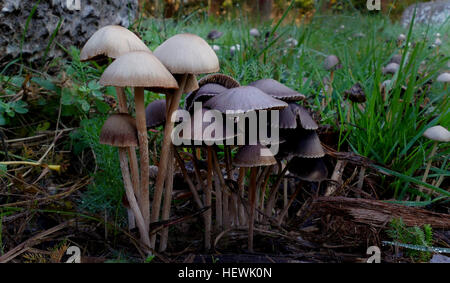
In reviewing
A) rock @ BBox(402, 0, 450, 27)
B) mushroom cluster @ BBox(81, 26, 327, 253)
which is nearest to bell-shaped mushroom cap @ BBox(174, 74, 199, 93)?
mushroom cluster @ BBox(81, 26, 327, 253)

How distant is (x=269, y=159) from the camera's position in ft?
3.94

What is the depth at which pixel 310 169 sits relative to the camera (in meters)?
1.43

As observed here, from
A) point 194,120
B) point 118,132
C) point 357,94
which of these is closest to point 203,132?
point 194,120

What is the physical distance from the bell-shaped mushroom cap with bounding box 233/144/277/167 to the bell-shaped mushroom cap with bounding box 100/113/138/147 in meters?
0.37

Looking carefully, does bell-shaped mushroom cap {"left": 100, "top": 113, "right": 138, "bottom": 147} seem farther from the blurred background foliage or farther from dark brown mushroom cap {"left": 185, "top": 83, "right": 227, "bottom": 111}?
the blurred background foliage

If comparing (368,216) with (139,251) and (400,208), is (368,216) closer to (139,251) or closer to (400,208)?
(400,208)

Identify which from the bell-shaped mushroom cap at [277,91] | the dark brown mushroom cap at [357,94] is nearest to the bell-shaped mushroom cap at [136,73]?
the bell-shaped mushroom cap at [277,91]

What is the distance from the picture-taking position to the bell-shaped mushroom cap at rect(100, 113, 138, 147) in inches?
45.7

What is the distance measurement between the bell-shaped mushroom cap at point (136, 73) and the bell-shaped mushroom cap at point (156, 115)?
1.14ft

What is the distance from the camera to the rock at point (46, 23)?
2.09 meters

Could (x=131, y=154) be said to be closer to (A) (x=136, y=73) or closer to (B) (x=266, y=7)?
(A) (x=136, y=73)

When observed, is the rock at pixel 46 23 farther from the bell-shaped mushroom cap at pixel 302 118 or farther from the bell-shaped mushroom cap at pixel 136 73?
the bell-shaped mushroom cap at pixel 302 118

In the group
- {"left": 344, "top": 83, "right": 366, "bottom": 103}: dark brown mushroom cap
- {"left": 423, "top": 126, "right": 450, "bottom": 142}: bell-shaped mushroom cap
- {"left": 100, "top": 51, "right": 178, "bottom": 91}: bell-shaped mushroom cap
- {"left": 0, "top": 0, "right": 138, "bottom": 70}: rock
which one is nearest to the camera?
{"left": 100, "top": 51, "right": 178, "bottom": 91}: bell-shaped mushroom cap

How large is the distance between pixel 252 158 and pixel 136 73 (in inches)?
18.7
